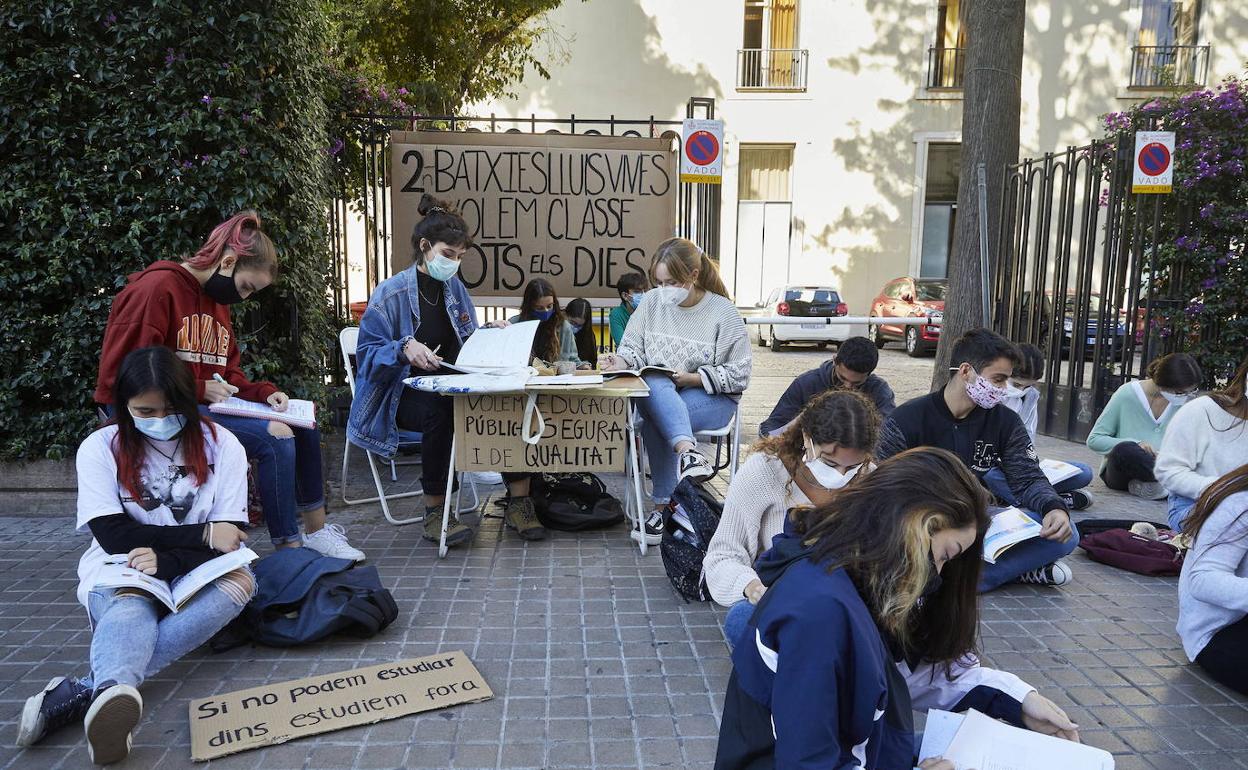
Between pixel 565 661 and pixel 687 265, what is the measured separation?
2510 millimetres

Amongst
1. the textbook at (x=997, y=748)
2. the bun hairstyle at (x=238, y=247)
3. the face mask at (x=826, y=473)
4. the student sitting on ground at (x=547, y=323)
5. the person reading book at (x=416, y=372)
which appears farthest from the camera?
the student sitting on ground at (x=547, y=323)

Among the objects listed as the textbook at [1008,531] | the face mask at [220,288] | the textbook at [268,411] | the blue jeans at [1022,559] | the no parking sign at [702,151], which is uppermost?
the no parking sign at [702,151]

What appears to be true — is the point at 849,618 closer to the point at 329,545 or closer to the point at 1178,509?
the point at 329,545

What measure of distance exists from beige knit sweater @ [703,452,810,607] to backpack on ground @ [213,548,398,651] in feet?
4.61

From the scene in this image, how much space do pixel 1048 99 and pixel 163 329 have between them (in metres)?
20.3

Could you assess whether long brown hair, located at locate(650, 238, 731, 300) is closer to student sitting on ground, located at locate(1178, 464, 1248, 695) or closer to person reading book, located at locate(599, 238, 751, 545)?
person reading book, located at locate(599, 238, 751, 545)

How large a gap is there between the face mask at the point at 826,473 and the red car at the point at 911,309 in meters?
13.4

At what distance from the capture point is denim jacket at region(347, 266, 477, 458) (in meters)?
4.75

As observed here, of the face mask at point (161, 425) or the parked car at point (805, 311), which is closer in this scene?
the face mask at point (161, 425)

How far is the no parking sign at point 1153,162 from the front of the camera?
24.2ft

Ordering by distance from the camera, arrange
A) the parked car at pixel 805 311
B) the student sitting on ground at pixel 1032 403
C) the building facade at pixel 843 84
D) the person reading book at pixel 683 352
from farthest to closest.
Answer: the building facade at pixel 843 84
the parked car at pixel 805 311
the student sitting on ground at pixel 1032 403
the person reading book at pixel 683 352

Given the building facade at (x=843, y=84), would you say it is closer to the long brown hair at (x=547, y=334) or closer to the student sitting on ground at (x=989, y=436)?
the long brown hair at (x=547, y=334)

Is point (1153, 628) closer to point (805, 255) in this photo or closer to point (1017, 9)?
point (1017, 9)

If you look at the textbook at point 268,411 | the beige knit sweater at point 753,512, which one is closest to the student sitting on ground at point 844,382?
the beige knit sweater at point 753,512
